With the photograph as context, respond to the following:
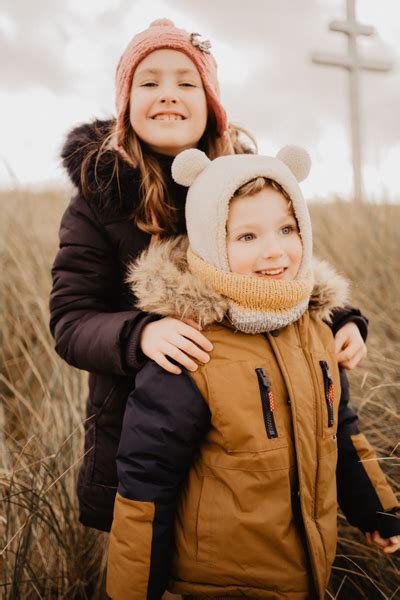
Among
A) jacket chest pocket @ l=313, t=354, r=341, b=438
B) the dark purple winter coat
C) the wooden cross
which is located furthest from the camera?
the wooden cross

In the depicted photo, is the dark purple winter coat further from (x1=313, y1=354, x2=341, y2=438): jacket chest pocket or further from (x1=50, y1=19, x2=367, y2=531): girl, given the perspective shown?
(x1=313, y1=354, x2=341, y2=438): jacket chest pocket

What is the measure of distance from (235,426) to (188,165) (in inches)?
26.6

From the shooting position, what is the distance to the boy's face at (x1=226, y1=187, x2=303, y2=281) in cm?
122

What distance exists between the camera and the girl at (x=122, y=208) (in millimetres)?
1459

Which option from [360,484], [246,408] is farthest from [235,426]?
[360,484]

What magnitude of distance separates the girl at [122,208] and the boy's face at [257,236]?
0.33 metres

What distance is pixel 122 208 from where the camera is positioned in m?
1.51

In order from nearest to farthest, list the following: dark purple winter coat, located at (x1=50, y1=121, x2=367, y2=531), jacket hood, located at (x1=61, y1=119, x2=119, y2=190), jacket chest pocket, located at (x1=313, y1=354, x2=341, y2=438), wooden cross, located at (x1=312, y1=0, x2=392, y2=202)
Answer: jacket chest pocket, located at (x1=313, y1=354, x2=341, y2=438) < dark purple winter coat, located at (x1=50, y1=121, x2=367, y2=531) < jacket hood, located at (x1=61, y1=119, x2=119, y2=190) < wooden cross, located at (x1=312, y1=0, x2=392, y2=202)

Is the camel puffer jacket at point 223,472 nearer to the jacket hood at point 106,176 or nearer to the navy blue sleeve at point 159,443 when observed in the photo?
the navy blue sleeve at point 159,443

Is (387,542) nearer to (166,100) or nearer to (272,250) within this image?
(272,250)

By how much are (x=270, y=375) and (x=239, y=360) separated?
89 millimetres

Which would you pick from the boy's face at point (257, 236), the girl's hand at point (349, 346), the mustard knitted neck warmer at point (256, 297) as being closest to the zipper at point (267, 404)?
the mustard knitted neck warmer at point (256, 297)

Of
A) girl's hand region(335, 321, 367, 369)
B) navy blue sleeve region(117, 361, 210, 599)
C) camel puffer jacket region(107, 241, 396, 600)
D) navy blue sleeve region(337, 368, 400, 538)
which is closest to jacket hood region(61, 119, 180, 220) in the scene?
camel puffer jacket region(107, 241, 396, 600)

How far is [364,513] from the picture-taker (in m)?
1.46
